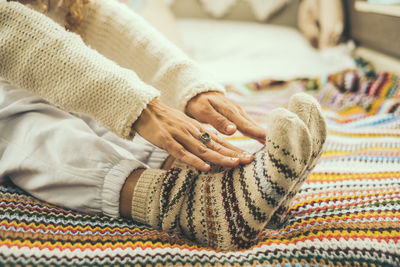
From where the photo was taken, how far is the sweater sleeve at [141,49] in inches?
26.8

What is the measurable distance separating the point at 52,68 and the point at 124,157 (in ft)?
0.66

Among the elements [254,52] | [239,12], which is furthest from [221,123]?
[239,12]

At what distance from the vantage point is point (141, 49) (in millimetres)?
733

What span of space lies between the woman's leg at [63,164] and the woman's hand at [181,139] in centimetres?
7

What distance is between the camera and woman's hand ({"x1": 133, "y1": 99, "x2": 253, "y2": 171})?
52 centimetres

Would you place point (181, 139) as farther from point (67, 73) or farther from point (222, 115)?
point (67, 73)

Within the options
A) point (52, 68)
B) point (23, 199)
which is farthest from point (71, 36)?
point (23, 199)

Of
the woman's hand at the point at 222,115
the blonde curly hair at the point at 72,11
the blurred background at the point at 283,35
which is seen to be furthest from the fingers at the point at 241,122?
the blurred background at the point at 283,35

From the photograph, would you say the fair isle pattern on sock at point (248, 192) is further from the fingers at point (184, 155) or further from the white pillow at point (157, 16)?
the white pillow at point (157, 16)

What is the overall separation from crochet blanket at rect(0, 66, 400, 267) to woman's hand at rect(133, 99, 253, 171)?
0.13m

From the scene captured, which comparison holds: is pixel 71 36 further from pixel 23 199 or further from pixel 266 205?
pixel 266 205

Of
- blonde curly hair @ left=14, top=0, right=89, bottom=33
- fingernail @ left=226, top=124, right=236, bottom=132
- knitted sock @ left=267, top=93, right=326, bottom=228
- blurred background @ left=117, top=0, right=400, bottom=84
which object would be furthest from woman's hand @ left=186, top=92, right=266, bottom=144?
blurred background @ left=117, top=0, right=400, bottom=84

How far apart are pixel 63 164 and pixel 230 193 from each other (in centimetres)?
28

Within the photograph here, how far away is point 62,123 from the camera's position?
0.57 m
